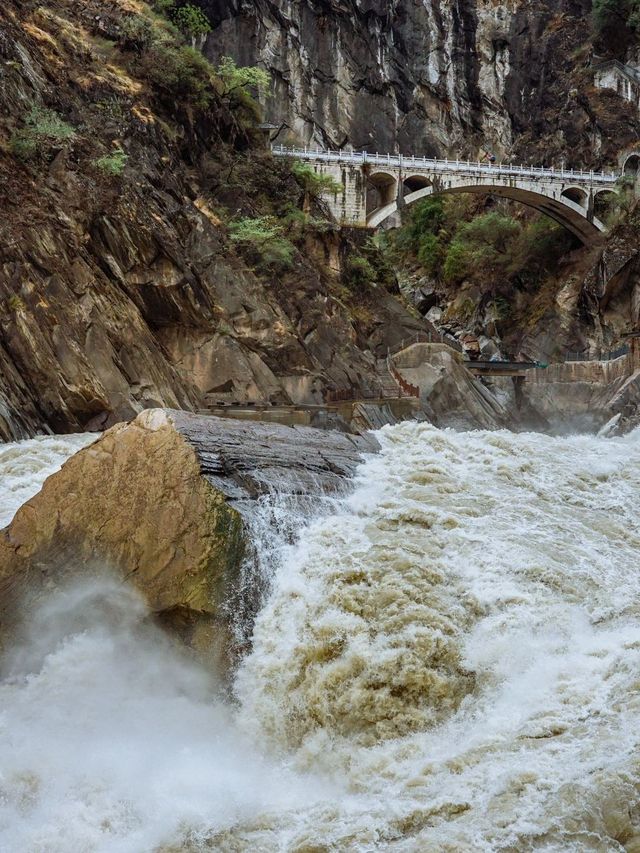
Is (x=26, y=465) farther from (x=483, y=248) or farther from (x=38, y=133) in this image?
(x=483, y=248)

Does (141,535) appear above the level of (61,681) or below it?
above

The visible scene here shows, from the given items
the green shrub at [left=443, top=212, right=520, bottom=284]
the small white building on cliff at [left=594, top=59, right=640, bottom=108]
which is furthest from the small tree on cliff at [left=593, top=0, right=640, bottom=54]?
the green shrub at [left=443, top=212, right=520, bottom=284]

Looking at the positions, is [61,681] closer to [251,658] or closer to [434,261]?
[251,658]

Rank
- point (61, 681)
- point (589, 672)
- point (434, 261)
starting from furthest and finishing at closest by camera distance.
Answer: point (434, 261), point (61, 681), point (589, 672)

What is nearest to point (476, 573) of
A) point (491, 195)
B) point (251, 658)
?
point (251, 658)

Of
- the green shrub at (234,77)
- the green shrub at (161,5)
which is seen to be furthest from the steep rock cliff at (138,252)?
the green shrub at (161,5)

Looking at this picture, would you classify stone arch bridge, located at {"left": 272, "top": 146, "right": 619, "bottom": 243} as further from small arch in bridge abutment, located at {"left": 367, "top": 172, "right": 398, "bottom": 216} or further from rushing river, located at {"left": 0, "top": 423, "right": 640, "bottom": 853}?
rushing river, located at {"left": 0, "top": 423, "right": 640, "bottom": 853}

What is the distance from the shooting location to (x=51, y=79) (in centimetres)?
2469

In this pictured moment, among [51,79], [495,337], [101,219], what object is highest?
[51,79]

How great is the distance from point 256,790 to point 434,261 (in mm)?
47972

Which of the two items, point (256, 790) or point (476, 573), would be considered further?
point (476, 573)

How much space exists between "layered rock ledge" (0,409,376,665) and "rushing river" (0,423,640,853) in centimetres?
34

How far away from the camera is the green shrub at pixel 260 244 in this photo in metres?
28.0

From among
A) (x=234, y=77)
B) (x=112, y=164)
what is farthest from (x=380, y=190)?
(x=112, y=164)
